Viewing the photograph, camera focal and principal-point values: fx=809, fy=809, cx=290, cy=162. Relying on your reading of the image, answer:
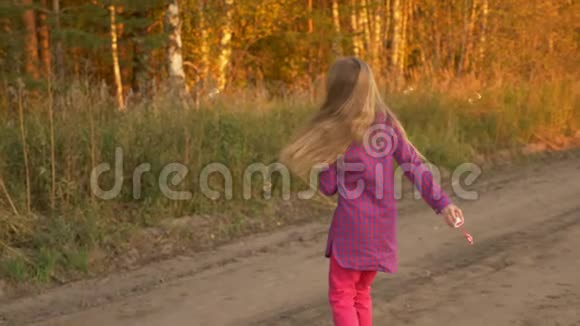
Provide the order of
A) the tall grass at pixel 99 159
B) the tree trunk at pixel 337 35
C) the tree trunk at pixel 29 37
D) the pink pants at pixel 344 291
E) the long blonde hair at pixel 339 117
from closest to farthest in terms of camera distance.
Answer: the long blonde hair at pixel 339 117 < the pink pants at pixel 344 291 < the tall grass at pixel 99 159 < the tree trunk at pixel 29 37 < the tree trunk at pixel 337 35

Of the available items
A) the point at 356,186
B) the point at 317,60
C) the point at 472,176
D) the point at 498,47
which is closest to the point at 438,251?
the point at 356,186

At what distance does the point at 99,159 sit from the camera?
7.98 metres

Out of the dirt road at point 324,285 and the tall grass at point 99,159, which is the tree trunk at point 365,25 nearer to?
the tall grass at point 99,159

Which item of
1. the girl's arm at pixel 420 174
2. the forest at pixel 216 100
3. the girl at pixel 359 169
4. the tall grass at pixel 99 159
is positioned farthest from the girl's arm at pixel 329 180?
the tall grass at pixel 99 159

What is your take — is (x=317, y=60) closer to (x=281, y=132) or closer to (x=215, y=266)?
(x=281, y=132)

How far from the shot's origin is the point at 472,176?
11.2 meters

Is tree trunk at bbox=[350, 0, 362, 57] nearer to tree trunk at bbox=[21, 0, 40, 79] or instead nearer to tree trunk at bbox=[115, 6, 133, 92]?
tree trunk at bbox=[115, 6, 133, 92]

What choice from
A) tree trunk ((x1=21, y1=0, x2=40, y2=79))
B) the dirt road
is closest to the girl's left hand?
the dirt road

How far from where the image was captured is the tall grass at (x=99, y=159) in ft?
22.4

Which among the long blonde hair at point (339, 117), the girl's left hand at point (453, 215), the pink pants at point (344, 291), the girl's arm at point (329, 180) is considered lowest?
the pink pants at point (344, 291)

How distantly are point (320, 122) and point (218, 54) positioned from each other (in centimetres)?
1774

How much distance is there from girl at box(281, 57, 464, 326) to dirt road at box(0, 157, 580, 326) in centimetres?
136

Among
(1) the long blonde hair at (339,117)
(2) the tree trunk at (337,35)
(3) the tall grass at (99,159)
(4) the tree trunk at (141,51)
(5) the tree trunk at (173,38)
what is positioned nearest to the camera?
(1) the long blonde hair at (339,117)

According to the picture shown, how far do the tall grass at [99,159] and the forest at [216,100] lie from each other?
2 centimetres
